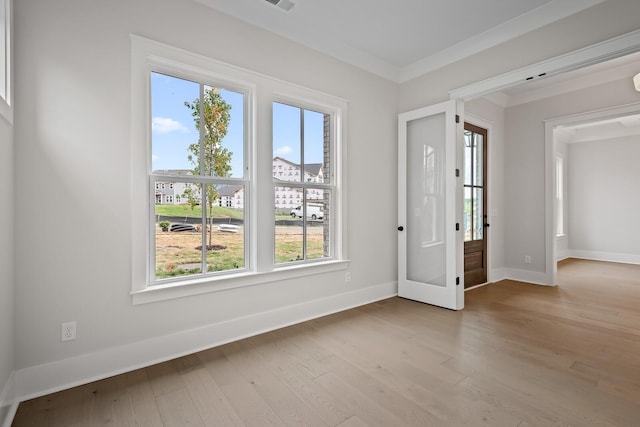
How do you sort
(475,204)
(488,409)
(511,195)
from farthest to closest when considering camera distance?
(511,195) < (475,204) < (488,409)

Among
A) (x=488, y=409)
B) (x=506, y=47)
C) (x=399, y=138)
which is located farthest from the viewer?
(x=399, y=138)

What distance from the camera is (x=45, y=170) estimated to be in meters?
1.98

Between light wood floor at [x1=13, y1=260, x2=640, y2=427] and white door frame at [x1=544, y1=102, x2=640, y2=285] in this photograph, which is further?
white door frame at [x1=544, y1=102, x2=640, y2=285]

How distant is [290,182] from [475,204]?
3.16 meters

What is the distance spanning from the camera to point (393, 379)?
2.13 metres

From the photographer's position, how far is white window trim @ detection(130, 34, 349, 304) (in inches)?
89.9

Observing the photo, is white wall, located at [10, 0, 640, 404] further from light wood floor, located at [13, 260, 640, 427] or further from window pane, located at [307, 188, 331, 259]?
window pane, located at [307, 188, 331, 259]

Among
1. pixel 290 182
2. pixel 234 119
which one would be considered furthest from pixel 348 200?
pixel 234 119

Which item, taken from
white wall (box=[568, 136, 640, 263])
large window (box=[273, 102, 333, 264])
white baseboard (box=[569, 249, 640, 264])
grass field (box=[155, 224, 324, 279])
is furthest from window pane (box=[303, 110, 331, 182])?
white baseboard (box=[569, 249, 640, 264])

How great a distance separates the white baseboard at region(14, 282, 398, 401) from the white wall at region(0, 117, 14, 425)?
0.51ft

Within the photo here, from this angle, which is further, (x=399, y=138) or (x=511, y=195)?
(x=511, y=195)

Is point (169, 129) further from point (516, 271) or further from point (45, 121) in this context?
point (516, 271)

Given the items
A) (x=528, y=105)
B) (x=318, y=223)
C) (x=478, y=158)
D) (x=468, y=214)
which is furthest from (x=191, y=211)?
(x=528, y=105)

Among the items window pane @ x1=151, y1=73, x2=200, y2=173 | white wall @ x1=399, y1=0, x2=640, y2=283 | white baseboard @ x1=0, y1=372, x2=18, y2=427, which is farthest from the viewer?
white wall @ x1=399, y1=0, x2=640, y2=283
